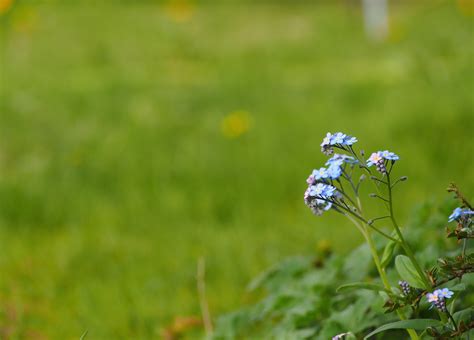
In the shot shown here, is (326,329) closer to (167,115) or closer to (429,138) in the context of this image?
(429,138)

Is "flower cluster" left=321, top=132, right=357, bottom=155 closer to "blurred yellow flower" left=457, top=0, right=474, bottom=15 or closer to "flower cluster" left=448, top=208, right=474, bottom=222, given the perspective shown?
"flower cluster" left=448, top=208, right=474, bottom=222

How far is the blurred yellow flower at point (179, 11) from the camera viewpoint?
743 centimetres

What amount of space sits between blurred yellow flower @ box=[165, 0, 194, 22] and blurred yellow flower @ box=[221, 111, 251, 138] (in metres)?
3.23

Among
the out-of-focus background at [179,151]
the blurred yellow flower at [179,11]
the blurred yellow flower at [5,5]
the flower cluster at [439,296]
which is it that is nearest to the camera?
the flower cluster at [439,296]

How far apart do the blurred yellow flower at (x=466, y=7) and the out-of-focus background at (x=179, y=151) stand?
22mm

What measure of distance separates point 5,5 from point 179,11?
79.3 inches

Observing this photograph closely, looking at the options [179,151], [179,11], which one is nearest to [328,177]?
[179,151]

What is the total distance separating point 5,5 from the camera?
5.83m

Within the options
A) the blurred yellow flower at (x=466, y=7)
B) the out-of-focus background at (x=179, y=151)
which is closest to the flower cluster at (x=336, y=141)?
the out-of-focus background at (x=179, y=151)

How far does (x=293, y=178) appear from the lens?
3586 millimetres

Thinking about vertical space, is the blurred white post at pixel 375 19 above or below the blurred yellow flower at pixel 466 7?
above

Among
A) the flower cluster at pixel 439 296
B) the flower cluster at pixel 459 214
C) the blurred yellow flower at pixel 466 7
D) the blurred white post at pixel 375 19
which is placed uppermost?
the blurred white post at pixel 375 19

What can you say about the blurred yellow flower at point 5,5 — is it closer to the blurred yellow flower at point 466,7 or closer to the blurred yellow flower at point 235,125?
the blurred yellow flower at point 235,125

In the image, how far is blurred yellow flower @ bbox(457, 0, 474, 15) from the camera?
550cm
